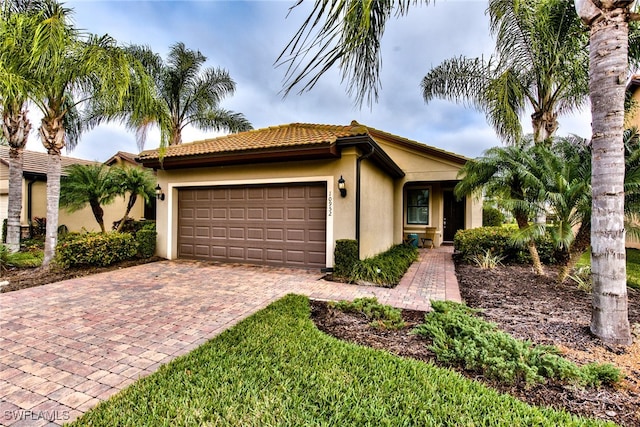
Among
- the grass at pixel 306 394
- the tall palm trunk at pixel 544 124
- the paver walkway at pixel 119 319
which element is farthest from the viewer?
the tall palm trunk at pixel 544 124

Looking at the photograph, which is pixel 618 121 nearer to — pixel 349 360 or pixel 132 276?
pixel 349 360

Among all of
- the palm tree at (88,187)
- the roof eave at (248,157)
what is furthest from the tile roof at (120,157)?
the roof eave at (248,157)

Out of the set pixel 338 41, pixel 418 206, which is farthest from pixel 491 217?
pixel 338 41

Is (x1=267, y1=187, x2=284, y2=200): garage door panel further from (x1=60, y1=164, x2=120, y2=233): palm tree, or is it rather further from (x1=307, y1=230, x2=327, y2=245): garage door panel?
(x1=60, y1=164, x2=120, y2=233): palm tree

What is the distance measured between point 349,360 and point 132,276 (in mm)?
6330

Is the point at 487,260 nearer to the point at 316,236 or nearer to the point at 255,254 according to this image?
the point at 316,236

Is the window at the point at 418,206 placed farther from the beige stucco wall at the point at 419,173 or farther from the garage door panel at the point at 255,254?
the garage door panel at the point at 255,254

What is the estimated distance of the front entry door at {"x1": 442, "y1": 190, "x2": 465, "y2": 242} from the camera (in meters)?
14.6

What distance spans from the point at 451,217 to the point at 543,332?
1163 centimetres

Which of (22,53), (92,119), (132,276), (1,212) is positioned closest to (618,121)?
(132,276)

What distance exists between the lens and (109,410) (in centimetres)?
234

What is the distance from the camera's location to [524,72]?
30.0ft

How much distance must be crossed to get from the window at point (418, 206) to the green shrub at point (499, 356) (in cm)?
1040

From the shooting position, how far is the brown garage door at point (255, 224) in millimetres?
8164
